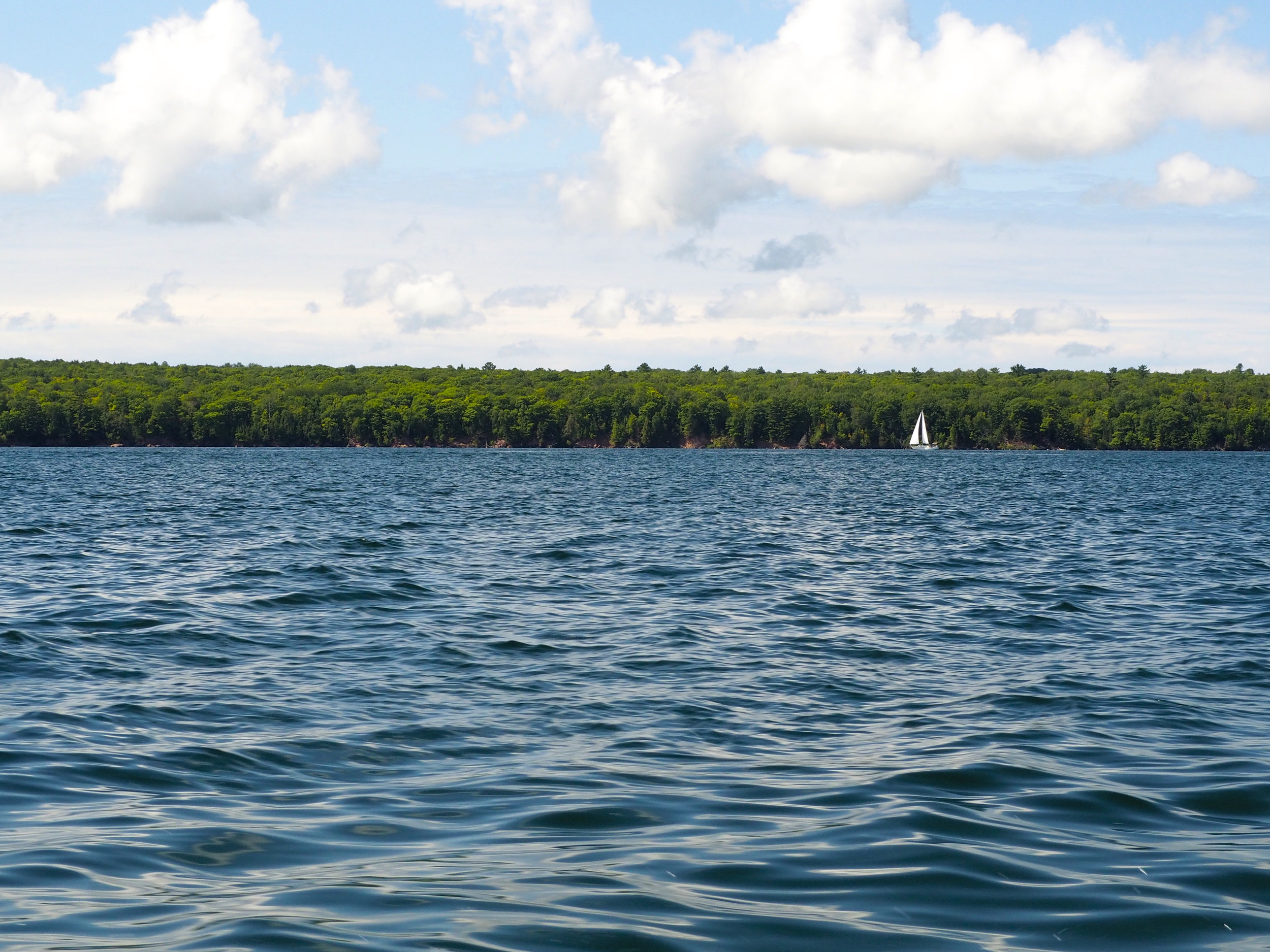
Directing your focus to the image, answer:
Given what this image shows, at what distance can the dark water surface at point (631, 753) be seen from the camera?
8.43 metres

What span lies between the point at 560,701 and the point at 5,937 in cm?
877

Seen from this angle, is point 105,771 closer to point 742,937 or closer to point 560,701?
point 560,701

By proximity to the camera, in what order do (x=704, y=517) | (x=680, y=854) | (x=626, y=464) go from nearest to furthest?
(x=680, y=854) < (x=704, y=517) < (x=626, y=464)

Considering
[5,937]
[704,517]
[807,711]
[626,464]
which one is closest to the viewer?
[5,937]

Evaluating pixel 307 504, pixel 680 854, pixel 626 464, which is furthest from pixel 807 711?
pixel 626 464

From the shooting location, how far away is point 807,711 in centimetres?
1550

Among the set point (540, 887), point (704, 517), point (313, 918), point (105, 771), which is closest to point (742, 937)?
point (540, 887)

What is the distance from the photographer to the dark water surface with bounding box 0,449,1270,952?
332 inches

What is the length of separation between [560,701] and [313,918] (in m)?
7.96

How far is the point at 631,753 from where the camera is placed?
13305 mm

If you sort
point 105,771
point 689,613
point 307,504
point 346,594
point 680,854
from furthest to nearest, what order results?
point 307,504 < point 346,594 < point 689,613 < point 105,771 < point 680,854

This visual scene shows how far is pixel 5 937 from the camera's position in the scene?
7.71 m

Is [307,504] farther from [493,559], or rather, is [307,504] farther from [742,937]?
[742,937]

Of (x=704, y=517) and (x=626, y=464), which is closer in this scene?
(x=704, y=517)
